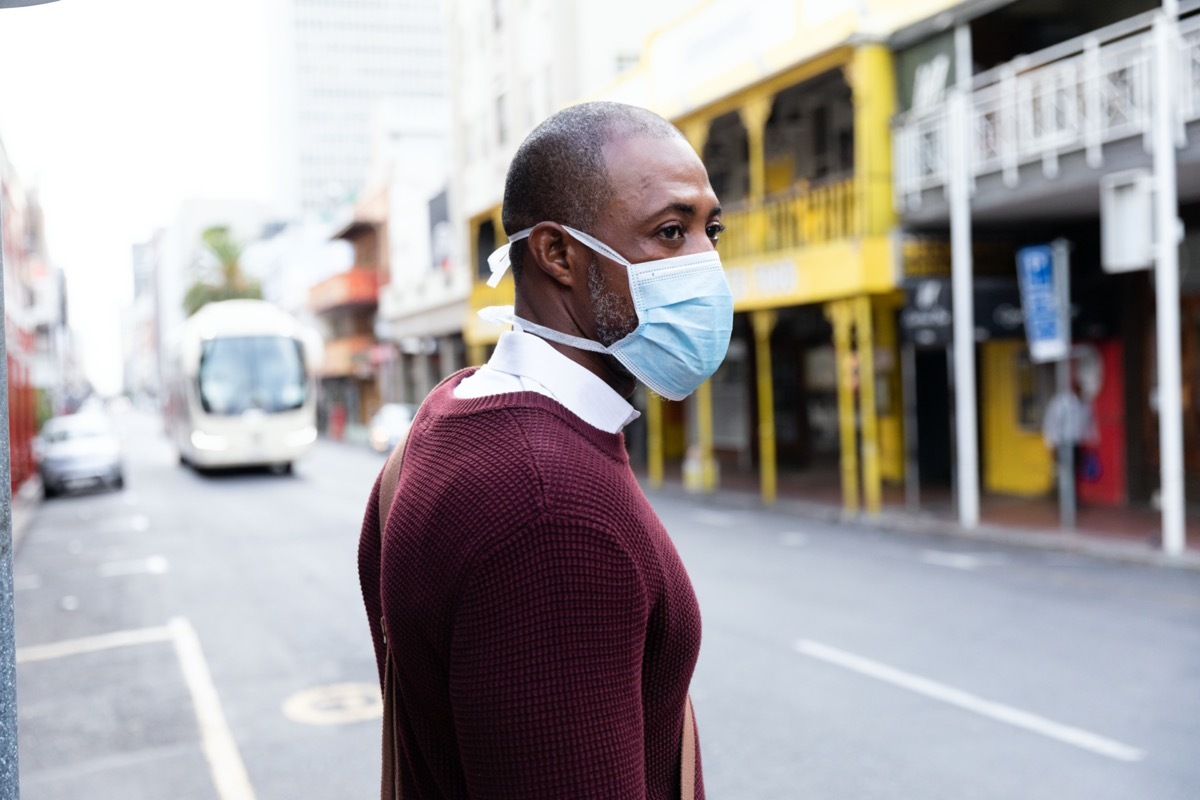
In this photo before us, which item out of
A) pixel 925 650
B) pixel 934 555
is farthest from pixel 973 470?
pixel 925 650

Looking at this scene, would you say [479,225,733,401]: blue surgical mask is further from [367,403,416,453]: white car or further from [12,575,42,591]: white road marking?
[367,403,416,453]: white car

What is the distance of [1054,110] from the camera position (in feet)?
43.0

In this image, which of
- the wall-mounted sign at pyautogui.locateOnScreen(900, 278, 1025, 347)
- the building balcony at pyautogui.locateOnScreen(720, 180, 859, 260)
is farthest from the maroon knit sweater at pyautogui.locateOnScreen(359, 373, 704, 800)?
A: the building balcony at pyautogui.locateOnScreen(720, 180, 859, 260)

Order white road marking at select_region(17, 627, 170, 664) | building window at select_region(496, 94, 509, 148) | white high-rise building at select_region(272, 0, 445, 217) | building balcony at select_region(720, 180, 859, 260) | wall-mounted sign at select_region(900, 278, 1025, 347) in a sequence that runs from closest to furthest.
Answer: white road marking at select_region(17, 627, 170, 664), wall-mounted sign at select_region(900, 278, 1025, 347), building balcony at select_region(720, 180, 859, 260), building window at select_region(496, 94, 509, 148), white high-rise building at select_region(272, 0, 445, 217)

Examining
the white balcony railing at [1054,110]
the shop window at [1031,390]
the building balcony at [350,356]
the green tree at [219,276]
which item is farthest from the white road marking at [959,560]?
the green tree at [219,276]

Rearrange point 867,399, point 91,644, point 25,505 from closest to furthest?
1. point 91,644
2. point 867,399
3. point 25,505

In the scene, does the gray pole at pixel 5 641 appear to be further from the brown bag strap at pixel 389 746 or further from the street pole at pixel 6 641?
the brown bag strap at pixel 389 746

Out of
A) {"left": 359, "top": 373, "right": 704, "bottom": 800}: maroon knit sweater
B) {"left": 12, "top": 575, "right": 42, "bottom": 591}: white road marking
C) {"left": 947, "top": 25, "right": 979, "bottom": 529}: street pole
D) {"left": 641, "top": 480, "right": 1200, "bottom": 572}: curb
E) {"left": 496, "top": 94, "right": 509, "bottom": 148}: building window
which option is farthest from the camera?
{"left": 496, "top": 94, "right": 509, "bottom": 148}: building window

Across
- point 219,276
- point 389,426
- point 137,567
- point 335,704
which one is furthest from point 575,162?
point 219,276

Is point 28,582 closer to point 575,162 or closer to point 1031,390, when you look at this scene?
point 575,162

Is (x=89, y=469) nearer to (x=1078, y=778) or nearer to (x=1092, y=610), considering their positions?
(x=1092, y=610)

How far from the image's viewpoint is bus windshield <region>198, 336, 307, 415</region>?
934 inches

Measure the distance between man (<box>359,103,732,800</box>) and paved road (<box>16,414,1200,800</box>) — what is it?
389 centimetres

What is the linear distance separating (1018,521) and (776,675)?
8240mm
